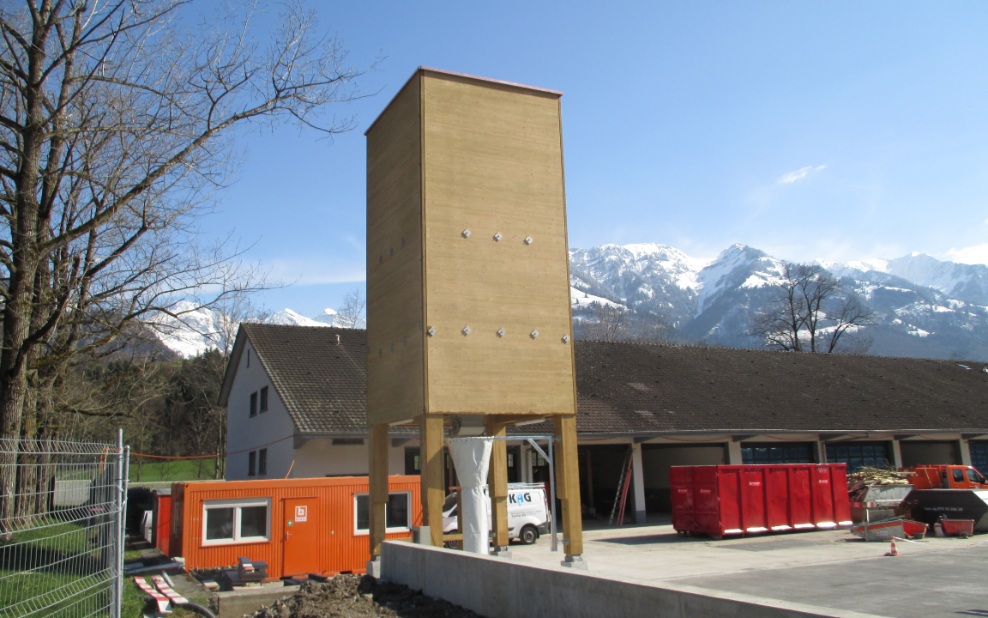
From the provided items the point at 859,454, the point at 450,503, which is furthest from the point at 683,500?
the point at 859,454

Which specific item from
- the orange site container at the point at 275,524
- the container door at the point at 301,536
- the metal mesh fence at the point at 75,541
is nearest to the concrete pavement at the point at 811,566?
the orange site container at the point at 275,524

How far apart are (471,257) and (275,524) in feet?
28.9

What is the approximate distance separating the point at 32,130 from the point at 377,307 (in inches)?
274

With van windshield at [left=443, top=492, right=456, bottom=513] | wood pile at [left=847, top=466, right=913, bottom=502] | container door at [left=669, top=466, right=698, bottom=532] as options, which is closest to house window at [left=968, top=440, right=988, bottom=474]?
wood pile at [left=847, top=466, right=913, bottom=502]

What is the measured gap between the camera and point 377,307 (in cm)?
1662

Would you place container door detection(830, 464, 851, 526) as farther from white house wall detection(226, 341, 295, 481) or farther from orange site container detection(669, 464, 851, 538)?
white house wall detection(226, 341, 295, 481)

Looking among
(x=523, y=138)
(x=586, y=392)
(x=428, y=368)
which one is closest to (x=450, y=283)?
(x=428, y=368)

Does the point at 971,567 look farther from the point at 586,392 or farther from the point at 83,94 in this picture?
the point at 83,94

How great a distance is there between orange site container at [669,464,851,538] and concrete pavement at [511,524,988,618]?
46 centimetres

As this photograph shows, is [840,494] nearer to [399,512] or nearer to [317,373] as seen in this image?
[399,512]

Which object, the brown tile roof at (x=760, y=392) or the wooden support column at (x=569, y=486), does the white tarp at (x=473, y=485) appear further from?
the brown tile roof at (x=760, y=392)

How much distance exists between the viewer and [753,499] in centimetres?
2570

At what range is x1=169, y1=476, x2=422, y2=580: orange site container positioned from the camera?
18750 mm

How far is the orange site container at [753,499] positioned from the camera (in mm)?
25141
